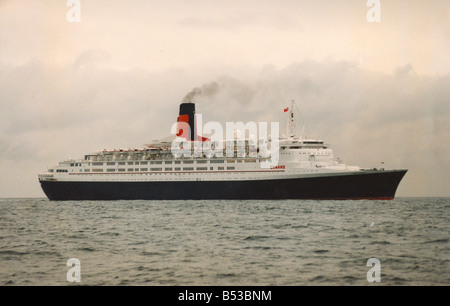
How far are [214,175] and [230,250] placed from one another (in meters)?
26.2

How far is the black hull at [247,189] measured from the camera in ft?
129

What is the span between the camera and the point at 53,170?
49.9 metres

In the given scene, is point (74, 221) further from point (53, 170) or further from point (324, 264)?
point (53, 170)

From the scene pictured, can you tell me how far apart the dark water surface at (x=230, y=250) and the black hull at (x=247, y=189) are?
11330 mm

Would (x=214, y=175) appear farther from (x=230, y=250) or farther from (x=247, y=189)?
(x=230, y=250)

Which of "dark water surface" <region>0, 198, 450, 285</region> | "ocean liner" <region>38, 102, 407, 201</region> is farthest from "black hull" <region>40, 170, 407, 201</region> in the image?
"dark water surface" <region>0, 198, 450, 285</region>

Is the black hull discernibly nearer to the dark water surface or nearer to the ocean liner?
the ocean liner

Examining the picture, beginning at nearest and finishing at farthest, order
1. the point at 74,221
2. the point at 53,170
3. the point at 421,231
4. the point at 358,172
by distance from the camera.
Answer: the point at 421,231 < the point at 74,221 < the point at 358,172 < the point at 53,170

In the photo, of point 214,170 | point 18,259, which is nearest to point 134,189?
point 214,170

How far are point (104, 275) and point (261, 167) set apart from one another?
2931cm

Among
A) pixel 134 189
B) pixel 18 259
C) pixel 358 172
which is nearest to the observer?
pixel 18 259

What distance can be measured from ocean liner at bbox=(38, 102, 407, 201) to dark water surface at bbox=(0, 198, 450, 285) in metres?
11.6

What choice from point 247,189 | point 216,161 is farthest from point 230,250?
point 216,161

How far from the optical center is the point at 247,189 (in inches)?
1657
